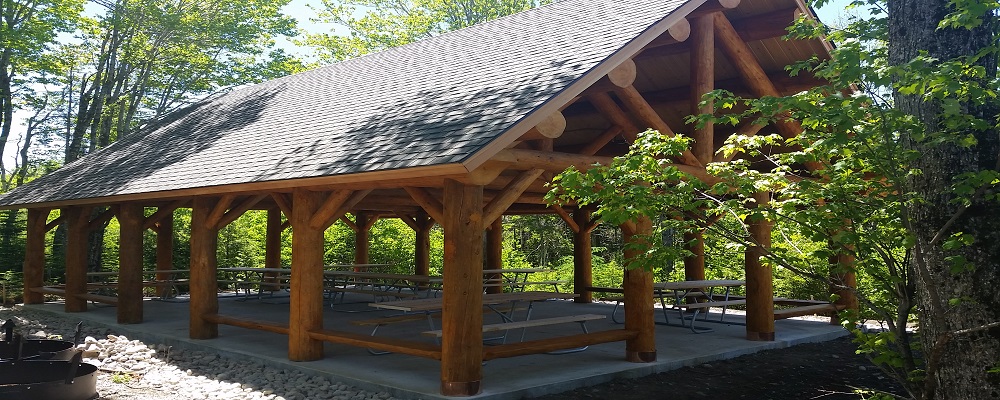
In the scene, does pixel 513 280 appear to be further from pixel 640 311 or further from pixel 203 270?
pixel 640 311

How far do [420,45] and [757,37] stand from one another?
5.78 m

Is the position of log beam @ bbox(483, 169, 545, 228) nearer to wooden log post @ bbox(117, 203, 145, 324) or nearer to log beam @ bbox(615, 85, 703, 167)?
log beam @ bbox(615, 85, 703, 167)

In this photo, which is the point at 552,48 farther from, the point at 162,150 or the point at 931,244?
the point at 162,150

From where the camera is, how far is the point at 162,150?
12070 mm

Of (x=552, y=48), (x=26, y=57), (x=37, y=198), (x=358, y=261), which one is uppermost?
(x=26, y=57)

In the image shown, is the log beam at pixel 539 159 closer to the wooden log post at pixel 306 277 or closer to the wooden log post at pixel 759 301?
the wooden log post at pixel 306 277

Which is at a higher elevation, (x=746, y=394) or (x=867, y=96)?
→ (x=867, y=96)

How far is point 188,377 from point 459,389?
3.09 metres

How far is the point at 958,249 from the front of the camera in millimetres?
4250

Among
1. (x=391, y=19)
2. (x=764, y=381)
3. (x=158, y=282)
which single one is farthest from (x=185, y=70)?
(x=764, y=381)

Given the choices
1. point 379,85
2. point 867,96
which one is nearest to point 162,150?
point 379,85

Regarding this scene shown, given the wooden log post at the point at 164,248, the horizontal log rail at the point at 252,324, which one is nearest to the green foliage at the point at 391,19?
the wooden log post at the point at 164,248

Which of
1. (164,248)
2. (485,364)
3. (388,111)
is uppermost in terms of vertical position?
(388,111)

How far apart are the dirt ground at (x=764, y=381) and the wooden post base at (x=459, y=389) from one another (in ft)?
2.04
